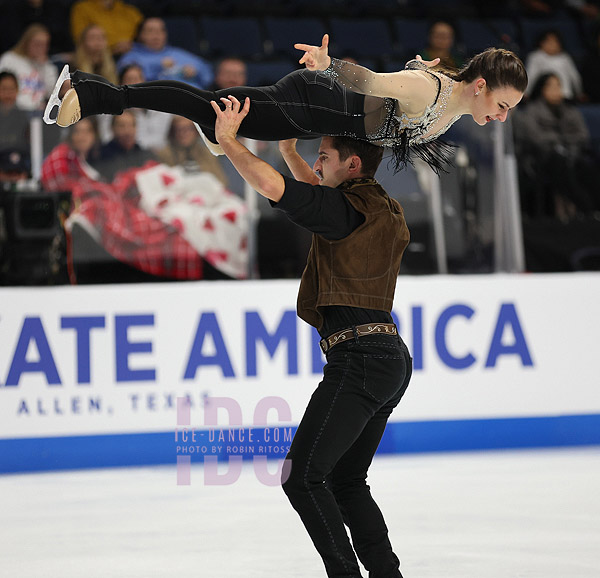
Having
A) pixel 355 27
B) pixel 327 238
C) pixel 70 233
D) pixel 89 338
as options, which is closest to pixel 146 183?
pixel 70 233

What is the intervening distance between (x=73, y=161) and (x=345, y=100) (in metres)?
2.58

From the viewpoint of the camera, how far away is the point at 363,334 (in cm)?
288

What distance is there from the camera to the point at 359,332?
2885 millimetres

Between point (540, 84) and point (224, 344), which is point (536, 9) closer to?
point (540, 84)

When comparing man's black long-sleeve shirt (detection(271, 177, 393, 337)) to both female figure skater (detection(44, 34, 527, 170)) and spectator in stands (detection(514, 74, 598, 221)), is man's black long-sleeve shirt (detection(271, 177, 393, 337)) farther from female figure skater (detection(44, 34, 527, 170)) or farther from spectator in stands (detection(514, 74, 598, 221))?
spectator in stands (detection(514, 74, 598, 221))

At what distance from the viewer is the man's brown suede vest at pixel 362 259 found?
2.88 meters

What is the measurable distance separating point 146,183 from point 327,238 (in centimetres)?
276

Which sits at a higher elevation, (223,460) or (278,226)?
(278,226)

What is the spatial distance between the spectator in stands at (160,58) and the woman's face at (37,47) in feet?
1.68

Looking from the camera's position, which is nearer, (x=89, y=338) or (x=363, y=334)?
(x=363, y=334)

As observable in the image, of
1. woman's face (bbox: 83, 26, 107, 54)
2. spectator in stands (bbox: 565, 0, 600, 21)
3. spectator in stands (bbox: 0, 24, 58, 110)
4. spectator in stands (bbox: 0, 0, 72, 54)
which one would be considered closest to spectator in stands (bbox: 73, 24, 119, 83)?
woman's face (bbox: 83, 26, 107, 54)

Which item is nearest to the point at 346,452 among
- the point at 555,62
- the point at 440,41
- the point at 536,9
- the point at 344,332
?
the point at 344,332

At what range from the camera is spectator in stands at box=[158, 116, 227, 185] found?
216 inches

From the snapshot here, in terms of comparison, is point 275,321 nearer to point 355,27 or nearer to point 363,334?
point 363,334
